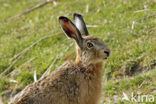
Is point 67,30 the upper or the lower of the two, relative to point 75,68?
upper

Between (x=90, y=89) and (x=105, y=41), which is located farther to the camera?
(x=105, y=41)

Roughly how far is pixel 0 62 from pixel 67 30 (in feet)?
13.3

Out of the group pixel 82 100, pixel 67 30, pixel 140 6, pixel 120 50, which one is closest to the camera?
pixel 82 100

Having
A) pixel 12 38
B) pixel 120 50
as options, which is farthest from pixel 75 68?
pixel 12 38

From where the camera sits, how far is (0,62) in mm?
10359

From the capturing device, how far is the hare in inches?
243

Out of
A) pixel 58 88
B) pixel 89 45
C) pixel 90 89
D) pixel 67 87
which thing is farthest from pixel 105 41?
pixel 58 88

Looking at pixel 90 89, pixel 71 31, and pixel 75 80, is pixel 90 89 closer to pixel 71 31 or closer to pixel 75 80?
pixel 75 80

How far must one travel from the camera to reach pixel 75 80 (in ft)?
21.4

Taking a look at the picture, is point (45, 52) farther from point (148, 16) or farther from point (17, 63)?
point (148, 16)

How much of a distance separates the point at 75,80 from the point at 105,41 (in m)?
3.01

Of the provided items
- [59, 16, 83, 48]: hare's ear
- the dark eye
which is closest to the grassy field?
the dark eye

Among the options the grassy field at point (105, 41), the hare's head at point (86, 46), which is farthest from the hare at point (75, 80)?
the grassy field at point (105, 41)

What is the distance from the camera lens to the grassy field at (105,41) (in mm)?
7824
